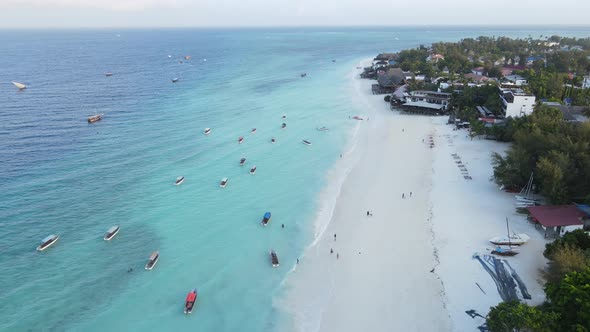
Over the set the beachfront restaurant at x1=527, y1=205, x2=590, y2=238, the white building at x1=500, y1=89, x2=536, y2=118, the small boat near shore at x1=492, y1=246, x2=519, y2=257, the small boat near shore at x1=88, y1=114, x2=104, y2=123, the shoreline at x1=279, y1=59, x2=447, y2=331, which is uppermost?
the white building at x1=500, y1=89, x2=536, y2=118

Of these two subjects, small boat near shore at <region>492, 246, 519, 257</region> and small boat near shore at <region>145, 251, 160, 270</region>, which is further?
small boat near shore at <region>145, 251, 160, 270</region>

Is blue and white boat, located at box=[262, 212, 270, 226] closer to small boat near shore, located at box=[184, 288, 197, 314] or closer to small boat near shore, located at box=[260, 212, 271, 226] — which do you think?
small boat near shore, located at box=[260, 212, 271, 226]

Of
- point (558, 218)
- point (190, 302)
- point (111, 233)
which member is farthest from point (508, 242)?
point (111, 233)

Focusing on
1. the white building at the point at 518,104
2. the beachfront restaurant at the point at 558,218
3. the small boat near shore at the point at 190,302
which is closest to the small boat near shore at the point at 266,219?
A: the small boat near shore at the point at 190,302

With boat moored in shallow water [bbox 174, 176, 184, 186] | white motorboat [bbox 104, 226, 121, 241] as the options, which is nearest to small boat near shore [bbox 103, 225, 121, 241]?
white motorboat [bbox 104, 226, 121, 241]

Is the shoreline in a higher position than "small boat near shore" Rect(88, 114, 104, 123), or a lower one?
lower

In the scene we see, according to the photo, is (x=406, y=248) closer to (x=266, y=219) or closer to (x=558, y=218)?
(x=266, y=219)

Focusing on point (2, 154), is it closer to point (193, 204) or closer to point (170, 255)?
point (193, 204)
